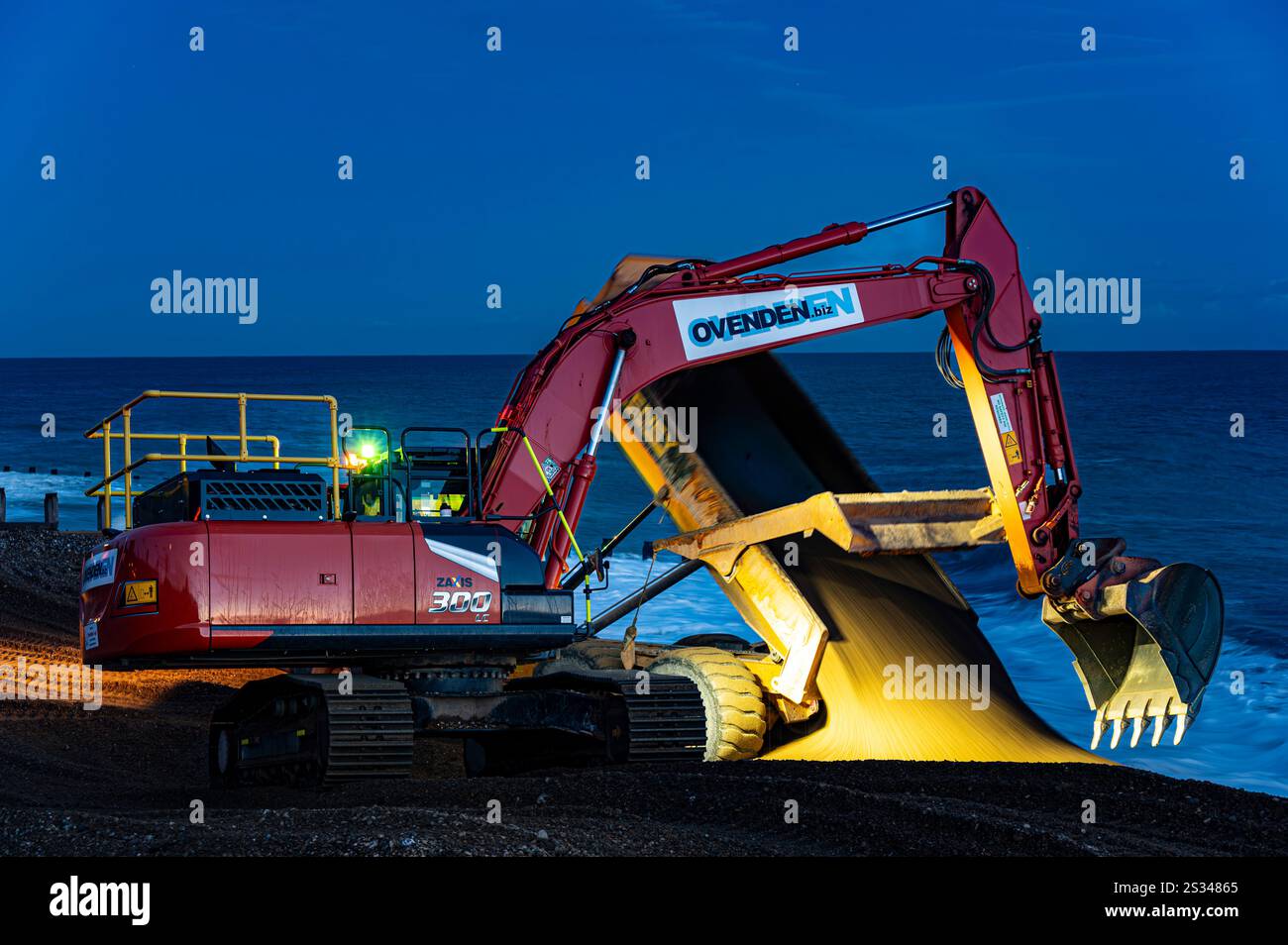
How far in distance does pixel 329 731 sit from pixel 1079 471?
37.0 metres

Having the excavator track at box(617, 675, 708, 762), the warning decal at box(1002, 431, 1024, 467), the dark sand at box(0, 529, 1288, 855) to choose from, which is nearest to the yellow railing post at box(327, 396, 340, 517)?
the dark sand at box(0, 529, 1288, 855)

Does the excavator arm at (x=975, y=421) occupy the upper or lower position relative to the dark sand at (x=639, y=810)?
upper

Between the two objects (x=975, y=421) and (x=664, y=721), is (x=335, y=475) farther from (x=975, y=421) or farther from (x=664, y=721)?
(x=975, y=421)

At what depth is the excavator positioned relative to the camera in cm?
1020

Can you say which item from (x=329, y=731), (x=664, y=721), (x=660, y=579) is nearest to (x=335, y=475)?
(x=329, y=731)

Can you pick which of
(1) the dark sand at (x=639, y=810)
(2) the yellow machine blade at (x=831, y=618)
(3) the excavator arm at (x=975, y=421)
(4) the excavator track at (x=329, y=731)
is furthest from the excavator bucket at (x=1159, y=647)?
(4) the excavator track at (x=329, y=731)

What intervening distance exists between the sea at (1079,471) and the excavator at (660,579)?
1.32m

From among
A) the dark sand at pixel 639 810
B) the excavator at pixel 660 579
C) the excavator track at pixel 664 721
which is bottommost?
the dark sand at pixel 639 810

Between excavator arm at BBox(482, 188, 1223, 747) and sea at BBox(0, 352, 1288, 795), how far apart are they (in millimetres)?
1099

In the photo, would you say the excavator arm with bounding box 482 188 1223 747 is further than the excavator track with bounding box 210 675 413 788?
Yes

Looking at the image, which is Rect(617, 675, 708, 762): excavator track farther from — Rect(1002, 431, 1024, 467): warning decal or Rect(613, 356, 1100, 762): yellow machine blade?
Rect(1002, 431, 1024, 467): warning decal

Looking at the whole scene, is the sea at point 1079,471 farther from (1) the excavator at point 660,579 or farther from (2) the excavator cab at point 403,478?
(2) the excavator cab at point 403,478

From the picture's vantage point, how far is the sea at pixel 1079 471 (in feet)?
65.6
